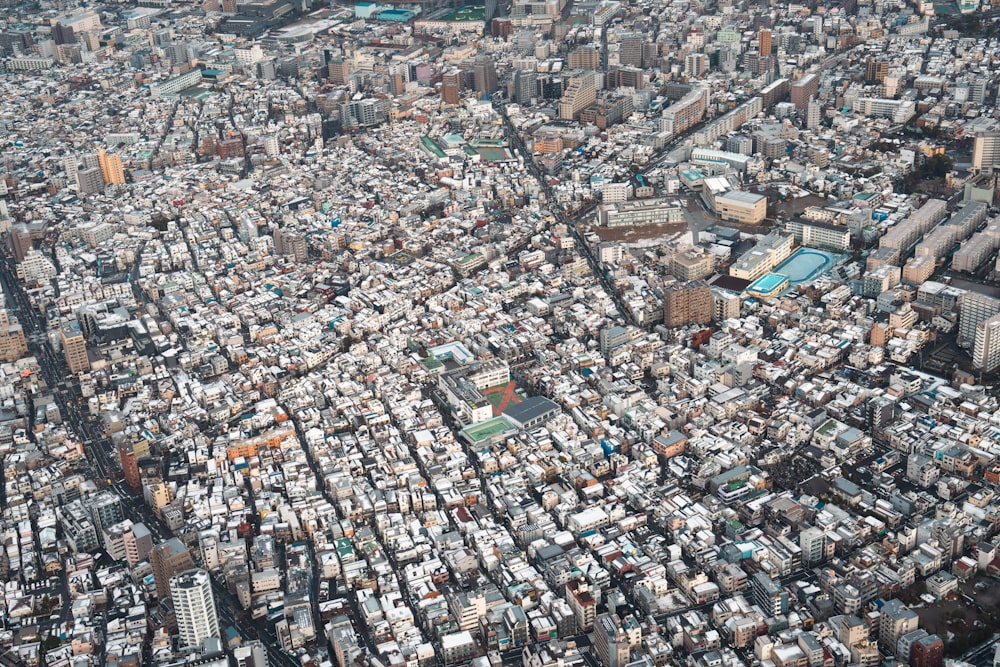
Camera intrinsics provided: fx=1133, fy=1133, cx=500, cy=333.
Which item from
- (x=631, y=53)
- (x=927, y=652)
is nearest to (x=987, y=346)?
(x=927, y=652)

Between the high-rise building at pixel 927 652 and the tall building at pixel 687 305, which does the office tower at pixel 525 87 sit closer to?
the tall building at pixel 687 305

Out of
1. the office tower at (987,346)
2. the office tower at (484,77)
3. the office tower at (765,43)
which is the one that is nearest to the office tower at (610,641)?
the office tower at (987,346)

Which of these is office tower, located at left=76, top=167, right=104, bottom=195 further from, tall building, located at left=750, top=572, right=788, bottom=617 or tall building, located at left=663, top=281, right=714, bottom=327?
tall building, located at left=750, top=572, right=788, bottom=617

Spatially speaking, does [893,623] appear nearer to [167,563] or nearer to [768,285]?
[167,563]

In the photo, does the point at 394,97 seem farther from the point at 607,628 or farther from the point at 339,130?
the point at 607,628

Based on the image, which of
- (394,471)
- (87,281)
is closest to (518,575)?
(394,471)

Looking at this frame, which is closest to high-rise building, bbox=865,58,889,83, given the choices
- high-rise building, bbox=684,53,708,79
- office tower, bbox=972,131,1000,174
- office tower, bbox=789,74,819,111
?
office tower, bbox=789,74,819,111
